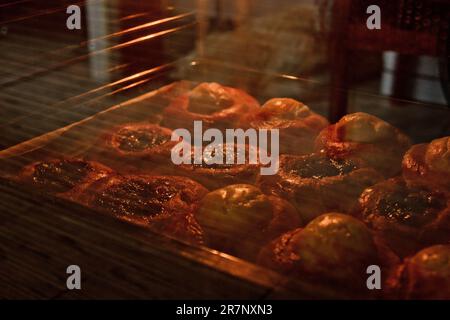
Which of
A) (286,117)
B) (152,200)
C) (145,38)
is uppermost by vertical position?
(145,38)

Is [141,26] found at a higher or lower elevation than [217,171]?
→ higher

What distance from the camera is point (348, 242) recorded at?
145cm

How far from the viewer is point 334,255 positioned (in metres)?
1.42

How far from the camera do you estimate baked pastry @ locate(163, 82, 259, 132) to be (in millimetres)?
2518

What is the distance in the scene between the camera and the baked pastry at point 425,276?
4.39 ft

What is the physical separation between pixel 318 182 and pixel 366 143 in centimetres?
38

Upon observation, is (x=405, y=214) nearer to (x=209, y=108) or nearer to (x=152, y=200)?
(x=152, y=200)

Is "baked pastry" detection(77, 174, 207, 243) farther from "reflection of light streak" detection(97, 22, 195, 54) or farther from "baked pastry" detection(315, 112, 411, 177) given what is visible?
"reflection of light streak" detection(97, 22, 195, 54)

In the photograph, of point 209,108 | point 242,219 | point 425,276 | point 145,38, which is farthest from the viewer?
point 145,38

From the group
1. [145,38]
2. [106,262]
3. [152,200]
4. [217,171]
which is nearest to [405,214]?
[217,171]

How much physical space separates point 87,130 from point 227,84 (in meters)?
0.88

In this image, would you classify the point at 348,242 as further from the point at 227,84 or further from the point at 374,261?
the point at 227,84

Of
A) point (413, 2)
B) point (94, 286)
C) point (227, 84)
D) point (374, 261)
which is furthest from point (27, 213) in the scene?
point (413, 2)

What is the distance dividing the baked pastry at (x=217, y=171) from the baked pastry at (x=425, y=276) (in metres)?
0.72
